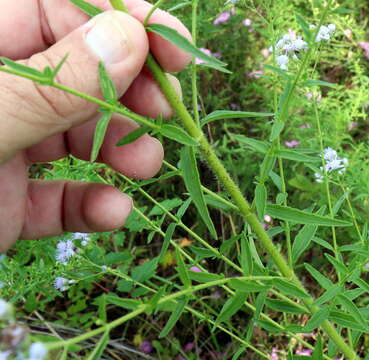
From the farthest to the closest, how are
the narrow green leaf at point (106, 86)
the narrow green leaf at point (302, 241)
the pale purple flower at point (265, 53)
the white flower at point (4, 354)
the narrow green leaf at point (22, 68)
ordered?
the pale purple flower at point (265, 53) → the narrow green leaf at point (302, 241) → the narrow green leaf at point (106, 86) → the narrow green leaf at point (22, 68) → the white flower at point (4, 354)

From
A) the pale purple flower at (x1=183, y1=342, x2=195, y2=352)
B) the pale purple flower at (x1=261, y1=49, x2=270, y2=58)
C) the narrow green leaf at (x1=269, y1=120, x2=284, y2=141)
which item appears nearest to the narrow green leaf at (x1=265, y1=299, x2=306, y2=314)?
the narrow green leaf at (x1=269, y1=120, x2=284, y2=141)

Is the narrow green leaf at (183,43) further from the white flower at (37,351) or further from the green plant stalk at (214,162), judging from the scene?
the white flower at (37,351)

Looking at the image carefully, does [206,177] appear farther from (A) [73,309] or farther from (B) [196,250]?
(B) [196,250]

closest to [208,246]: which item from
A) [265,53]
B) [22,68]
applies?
[22,68]

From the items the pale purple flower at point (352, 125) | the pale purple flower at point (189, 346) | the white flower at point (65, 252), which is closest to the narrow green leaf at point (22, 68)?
the white flower at point (65, 252)

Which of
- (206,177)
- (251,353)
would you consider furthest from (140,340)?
(206,177)

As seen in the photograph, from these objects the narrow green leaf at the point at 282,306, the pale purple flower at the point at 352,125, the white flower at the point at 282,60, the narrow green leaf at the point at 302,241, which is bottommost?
the pale purple flower at the point at 352,125
